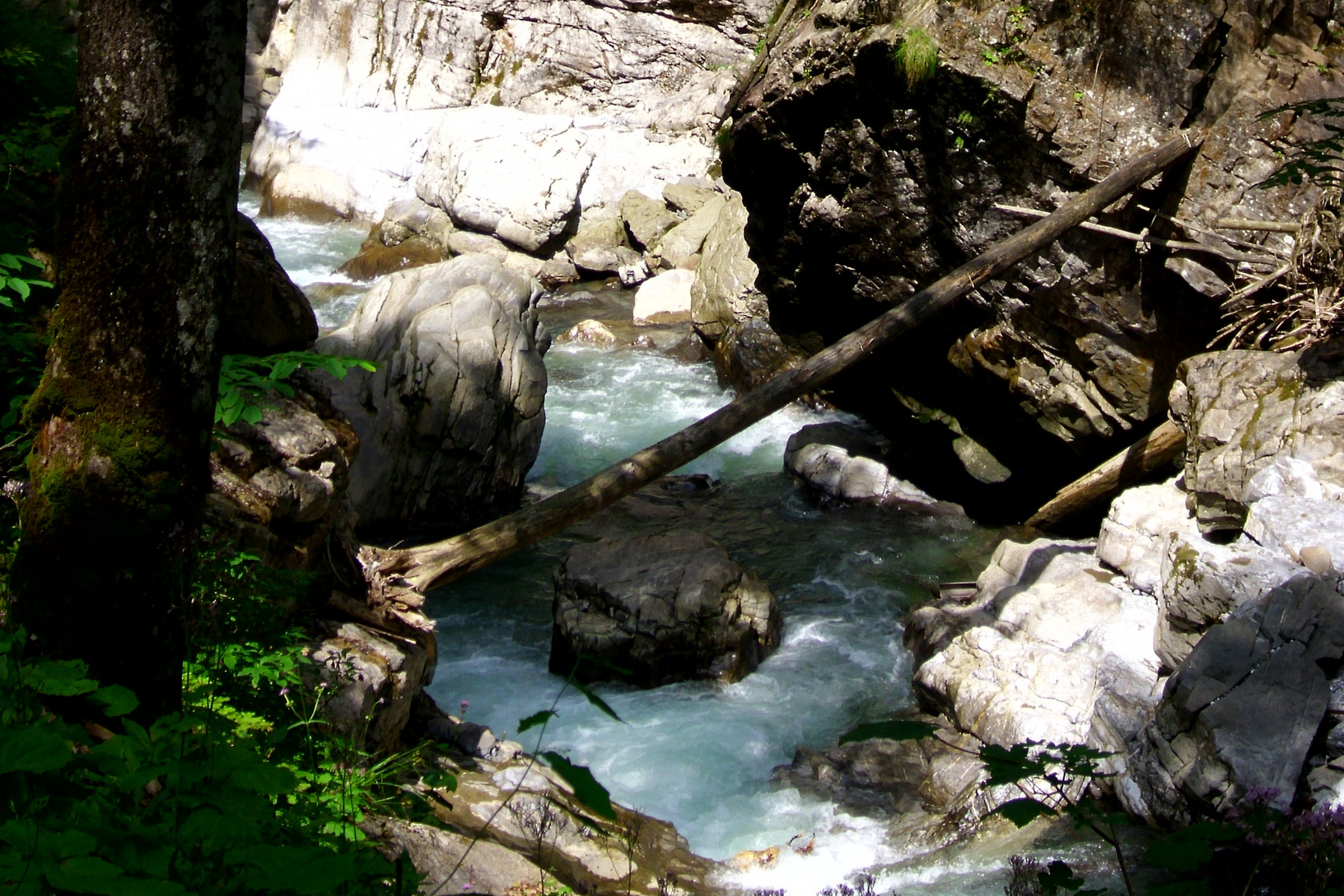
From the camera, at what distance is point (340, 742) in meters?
3.46

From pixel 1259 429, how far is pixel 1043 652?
5.62ft

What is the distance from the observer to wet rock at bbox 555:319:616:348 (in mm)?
12773

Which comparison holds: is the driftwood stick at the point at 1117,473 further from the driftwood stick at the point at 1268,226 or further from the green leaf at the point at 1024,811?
the green leaf at the point at 1024,811

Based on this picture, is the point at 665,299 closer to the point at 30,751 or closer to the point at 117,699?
the point at 117,699

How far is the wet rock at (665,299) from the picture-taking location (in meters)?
13.4

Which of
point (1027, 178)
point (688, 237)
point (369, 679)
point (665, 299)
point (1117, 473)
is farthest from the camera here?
point (688, 237)

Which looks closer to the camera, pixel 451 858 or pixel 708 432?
pixel 451 858

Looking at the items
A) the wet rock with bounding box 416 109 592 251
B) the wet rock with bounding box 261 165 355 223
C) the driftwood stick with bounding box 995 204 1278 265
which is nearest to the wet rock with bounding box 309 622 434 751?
the driftwood stick with bounding box 995 204 1278 265

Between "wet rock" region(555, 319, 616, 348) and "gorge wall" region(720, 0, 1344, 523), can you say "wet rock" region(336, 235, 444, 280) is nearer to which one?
"wet rock" region(555, 319, 616, 348)

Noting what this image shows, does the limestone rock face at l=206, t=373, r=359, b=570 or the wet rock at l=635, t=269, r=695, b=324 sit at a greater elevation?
the limestone rock face at l=206, t=373, r=359, b=570

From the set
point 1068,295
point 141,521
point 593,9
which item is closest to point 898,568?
point 1068,295

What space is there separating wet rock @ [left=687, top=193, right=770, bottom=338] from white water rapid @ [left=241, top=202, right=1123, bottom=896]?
1.23 m

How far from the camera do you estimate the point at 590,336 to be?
12836 mm

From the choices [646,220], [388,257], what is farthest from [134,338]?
[646,220]
